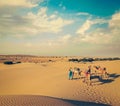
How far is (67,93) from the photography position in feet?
78.3

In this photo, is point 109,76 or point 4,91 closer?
point 4,91

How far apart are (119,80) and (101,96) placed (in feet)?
23.6

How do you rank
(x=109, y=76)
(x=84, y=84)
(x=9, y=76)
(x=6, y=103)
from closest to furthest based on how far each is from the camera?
(x=6, y=103) → (x=84, y=84) → (x=109, y=76) → (x=9, y=76)

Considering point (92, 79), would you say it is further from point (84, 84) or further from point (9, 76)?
point (9, 76)

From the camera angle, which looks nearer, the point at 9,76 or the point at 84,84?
the point at 84,84

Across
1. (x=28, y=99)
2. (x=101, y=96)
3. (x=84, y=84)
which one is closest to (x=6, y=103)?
(x=28, y=99)

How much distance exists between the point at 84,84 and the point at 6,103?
1306 centimetres

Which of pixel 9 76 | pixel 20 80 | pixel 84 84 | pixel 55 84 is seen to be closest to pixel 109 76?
pixel 84 84

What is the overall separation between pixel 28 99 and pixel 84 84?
11537 mm

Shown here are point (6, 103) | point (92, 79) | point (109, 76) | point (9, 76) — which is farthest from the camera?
point (9, 76)

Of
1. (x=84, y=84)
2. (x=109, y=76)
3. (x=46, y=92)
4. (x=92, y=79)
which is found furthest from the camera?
(x=109, y=76)

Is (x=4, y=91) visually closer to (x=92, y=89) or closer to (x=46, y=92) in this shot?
Answer: (x=46, y=92)

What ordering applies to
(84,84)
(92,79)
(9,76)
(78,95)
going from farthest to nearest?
(9,76), (92,79), (84,84), (78,95)

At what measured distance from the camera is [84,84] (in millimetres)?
27250
